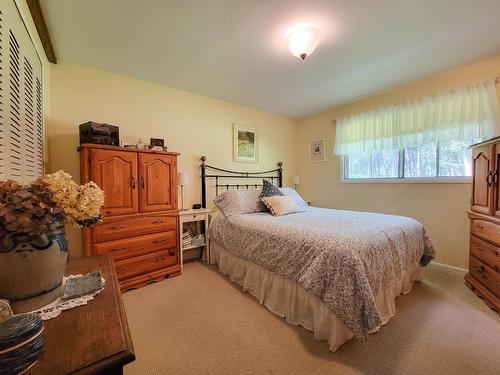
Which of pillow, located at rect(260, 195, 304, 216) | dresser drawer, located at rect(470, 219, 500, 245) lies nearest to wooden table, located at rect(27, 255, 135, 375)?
pillow, located at rect(260, 195, 304, 216)

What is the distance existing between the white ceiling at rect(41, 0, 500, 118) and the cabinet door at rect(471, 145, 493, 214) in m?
1.08

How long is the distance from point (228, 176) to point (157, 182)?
1345 mm

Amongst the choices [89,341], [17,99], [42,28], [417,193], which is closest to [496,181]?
[417,193]

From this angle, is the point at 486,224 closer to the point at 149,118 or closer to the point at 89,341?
the point at 89,341

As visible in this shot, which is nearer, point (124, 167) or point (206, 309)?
point (206, 309)

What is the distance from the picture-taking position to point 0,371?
48 centimetres

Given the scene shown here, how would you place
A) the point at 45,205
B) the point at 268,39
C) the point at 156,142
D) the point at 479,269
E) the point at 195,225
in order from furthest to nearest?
1. the point at 195,225
2. the point at 156,142
3. the point at 479,269
4. the point at 268,39
5. the point at 45,205

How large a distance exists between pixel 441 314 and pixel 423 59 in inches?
100

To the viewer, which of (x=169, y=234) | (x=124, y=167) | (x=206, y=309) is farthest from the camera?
(x=169, y=234)

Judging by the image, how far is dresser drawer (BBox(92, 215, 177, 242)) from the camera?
2.15 metres

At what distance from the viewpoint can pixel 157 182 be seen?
2508 millimetres

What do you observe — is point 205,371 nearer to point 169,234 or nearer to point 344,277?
point 344,277

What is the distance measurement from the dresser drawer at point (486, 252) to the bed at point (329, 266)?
0.41 m

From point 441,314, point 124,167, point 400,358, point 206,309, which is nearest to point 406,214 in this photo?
point 441,314
